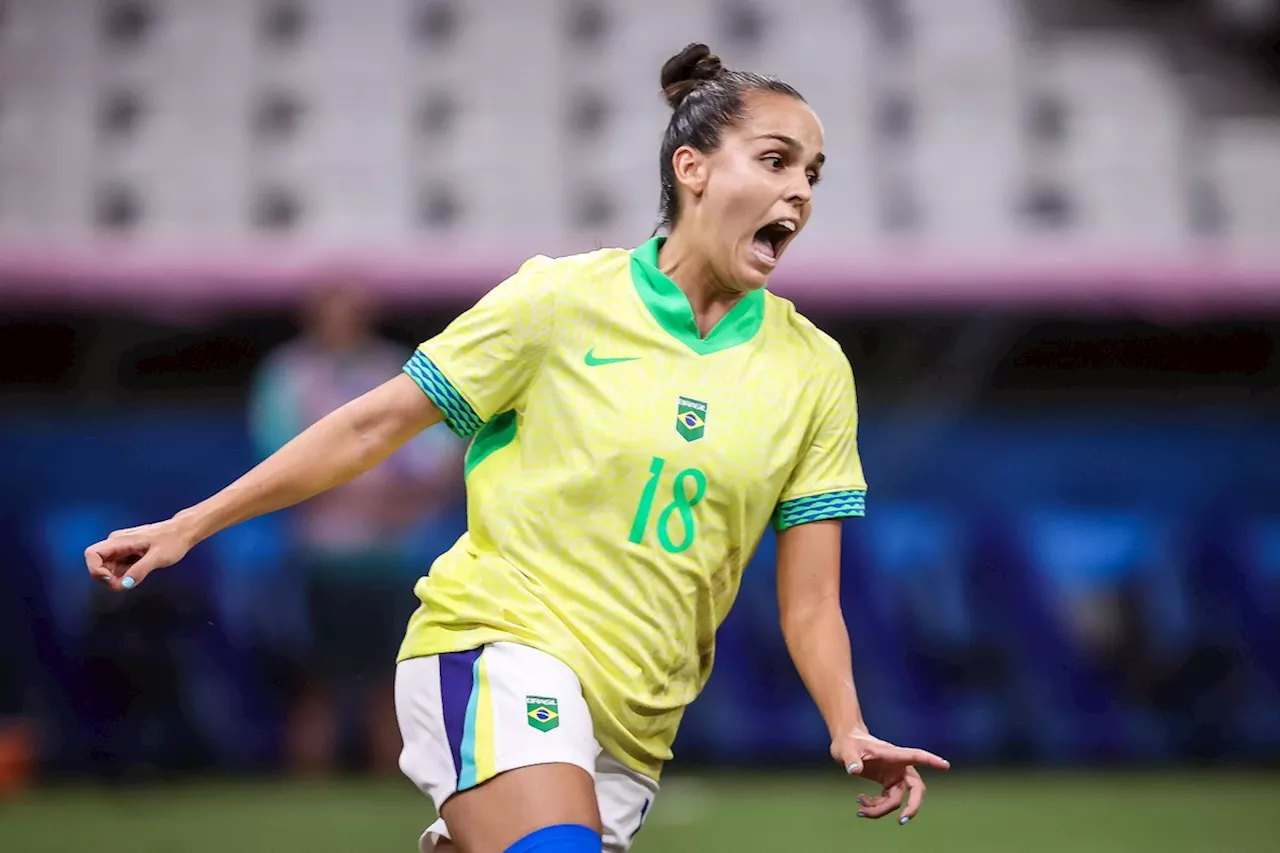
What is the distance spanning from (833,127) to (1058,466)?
2.41 meters

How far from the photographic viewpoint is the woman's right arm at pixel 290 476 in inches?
83.2

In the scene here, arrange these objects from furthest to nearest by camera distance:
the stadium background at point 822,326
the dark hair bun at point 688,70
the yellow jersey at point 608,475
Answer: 1. the stadium background at point 822,326
2. the dark hair bun at point 688,70
3. the yellow jersey at point 608,475

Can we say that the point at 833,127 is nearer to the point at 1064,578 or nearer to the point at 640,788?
the point at 1064,578

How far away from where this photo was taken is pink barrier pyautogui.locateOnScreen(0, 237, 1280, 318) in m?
6.07

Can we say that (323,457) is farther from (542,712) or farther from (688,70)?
(688,70)

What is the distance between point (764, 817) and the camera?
4750 millimetres

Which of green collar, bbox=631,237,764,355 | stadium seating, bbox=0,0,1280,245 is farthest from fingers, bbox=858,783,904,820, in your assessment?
stadium seating, bbox=0,0,1280,245

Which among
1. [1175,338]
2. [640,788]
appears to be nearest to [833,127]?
[1175,338]

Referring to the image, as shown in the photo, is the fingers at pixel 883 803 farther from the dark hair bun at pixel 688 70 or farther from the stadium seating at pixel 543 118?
the stadium seating at pixel 543 118

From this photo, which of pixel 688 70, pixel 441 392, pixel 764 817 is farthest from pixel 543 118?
pixel 441 392

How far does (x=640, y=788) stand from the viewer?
2.35 metres

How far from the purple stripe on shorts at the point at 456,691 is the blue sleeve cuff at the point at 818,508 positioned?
0.51 m

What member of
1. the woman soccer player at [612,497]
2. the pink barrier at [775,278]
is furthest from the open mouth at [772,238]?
the pink barrier at [775,278]

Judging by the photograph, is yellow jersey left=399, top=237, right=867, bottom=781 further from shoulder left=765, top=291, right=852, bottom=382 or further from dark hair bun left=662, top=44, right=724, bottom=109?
dark hair bun left=662, top=44, right=724, bottom=109
